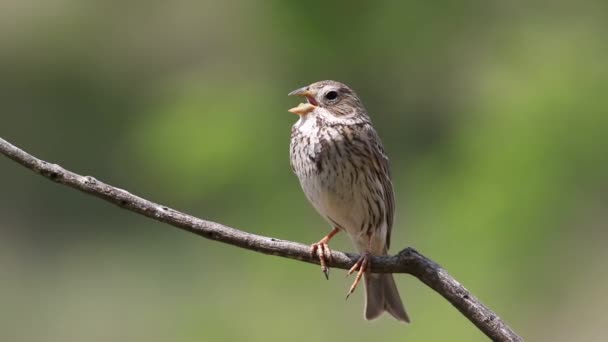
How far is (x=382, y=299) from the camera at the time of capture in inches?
191

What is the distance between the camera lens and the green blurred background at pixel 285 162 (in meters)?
7.83

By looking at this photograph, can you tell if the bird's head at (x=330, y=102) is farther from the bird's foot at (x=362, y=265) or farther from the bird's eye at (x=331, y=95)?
the bird's foot at (x=362, y=265)

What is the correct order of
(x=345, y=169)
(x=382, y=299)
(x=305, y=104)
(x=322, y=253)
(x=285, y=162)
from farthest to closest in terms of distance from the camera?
1. (x=285, y=162)
2. (x=382, y=299)
3. (x=305, y=104)
4. (x=345, y=169)
5. (x=322, y=253)

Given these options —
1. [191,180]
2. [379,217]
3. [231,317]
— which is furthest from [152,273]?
[379,217]

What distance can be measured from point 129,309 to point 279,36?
2.61 metres

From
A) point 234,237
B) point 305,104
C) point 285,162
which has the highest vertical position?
point 285,162

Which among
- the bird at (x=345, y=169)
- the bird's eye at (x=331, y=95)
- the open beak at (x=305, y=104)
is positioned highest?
the bird's eye at (x=331, y=95)

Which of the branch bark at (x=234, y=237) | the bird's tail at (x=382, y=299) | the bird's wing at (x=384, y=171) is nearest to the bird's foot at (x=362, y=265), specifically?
the branch bark at (x=234, y=237)

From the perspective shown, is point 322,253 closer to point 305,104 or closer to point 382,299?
point 305,104

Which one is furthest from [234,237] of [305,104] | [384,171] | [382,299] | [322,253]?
[382,299]

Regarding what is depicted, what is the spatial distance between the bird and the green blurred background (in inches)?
93.3

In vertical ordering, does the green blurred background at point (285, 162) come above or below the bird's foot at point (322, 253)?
above

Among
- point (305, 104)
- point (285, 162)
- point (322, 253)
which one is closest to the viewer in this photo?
point (322, 253)

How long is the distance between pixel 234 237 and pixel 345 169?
105 cm
